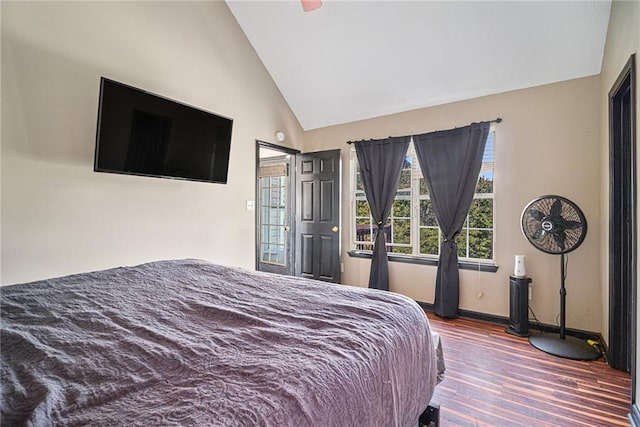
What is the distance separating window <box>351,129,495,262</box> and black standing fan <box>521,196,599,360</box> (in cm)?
61

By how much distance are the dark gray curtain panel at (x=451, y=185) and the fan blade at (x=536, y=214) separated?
26.3 inches

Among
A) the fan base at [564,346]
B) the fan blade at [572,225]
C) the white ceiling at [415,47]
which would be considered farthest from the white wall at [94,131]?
the fan blade at [572,225]

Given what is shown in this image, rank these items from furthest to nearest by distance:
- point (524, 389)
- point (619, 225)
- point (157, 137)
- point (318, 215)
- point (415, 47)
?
point (318, 215) < point (415, 47) < point (157, 137) < point (619, 225) < point (524, 389)

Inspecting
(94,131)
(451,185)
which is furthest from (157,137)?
(451,185)

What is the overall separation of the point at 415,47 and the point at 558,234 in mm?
2250

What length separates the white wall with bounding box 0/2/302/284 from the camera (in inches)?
82.0

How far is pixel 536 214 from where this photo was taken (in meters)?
2.84

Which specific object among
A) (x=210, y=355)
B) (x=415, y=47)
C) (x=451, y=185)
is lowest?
(x=210, y=355)

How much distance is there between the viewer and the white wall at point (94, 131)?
2.08m

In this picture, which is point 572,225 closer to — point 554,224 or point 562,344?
point 554,224

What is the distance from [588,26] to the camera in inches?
105

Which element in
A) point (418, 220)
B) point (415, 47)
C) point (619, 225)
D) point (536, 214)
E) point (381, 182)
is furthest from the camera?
point (381, 182)

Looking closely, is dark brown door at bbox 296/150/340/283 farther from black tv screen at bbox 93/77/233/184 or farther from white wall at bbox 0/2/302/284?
black tv screen at bbox 93/77/233/184

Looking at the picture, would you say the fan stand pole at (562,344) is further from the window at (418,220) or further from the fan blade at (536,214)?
the window at (418,220)
